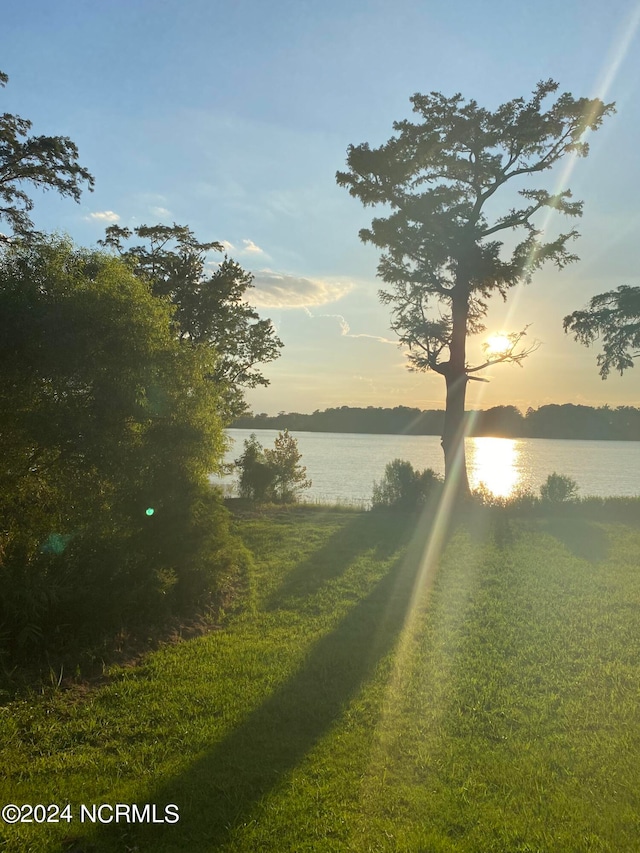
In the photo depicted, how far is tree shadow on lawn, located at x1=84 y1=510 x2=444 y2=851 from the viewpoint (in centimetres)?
427

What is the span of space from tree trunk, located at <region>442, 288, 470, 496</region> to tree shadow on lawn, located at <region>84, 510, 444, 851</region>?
49.9 ft

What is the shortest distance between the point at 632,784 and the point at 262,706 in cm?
383

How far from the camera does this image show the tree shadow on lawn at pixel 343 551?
38.3ft

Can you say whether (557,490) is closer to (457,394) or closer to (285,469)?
(457,394)

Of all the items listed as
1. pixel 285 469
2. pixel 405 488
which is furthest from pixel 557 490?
pixel 285 469

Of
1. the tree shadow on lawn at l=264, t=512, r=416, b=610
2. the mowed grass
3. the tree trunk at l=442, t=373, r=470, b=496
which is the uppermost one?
the tree trunk at l=442, t=373, r=470, b=496

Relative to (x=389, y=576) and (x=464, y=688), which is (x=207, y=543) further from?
(x=464, y=688)

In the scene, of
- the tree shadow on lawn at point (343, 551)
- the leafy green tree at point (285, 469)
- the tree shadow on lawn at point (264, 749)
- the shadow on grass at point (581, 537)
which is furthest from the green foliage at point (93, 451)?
the leafy green tree at point (285, 469)

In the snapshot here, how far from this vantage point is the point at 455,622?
9.70 meters

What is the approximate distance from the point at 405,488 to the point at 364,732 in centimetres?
1909

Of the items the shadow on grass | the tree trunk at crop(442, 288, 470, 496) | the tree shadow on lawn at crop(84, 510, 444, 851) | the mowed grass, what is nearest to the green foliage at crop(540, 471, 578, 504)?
the shadow on grass

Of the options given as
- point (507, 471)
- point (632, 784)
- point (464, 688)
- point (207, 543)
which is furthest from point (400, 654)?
point (507, 471)

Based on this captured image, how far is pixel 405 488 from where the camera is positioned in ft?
81.2

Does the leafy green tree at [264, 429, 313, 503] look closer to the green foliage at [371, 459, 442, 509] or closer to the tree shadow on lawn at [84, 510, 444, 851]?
the green foliage at [371, 459, 442, 509]
